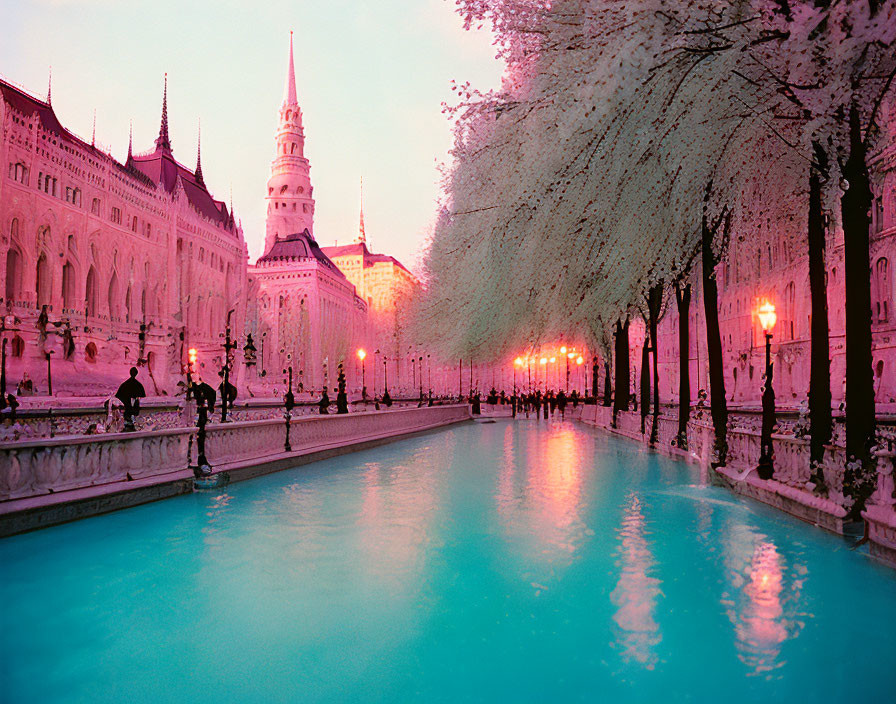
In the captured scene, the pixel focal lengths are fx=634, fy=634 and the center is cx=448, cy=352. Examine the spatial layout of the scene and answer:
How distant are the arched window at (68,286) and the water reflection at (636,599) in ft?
190

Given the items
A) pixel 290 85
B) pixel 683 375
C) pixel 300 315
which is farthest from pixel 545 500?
pixel 290 85

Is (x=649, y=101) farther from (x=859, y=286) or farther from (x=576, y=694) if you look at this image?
(x=576, y=694)

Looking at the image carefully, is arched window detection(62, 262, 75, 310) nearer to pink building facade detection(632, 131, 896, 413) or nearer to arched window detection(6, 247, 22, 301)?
arched window detection(6, 247, 22, 301)

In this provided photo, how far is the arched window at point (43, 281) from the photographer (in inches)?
2026

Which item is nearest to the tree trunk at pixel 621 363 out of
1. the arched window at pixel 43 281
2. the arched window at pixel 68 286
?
the arched window at pixel 43 281

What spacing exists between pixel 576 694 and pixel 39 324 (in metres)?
54.2

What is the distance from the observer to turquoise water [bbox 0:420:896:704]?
4.58 metres

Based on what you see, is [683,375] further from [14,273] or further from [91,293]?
[91,293]

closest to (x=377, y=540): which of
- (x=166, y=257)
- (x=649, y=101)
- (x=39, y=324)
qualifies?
(x=649, y=101)

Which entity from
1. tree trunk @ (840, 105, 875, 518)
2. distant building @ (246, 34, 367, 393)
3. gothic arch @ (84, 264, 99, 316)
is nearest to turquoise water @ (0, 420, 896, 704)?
tree trunk @ (840, 105, 875, 518)

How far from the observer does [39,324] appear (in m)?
48.0

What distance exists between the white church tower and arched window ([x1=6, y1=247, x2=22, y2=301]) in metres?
66.6

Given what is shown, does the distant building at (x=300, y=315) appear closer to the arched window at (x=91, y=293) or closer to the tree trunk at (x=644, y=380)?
the arched window at (x=91, y=293)

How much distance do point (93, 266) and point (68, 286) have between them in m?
3.16
